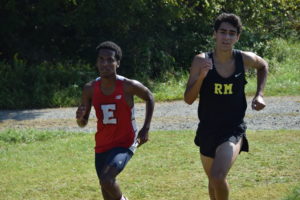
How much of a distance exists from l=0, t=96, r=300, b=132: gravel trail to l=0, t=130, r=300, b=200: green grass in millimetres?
1216

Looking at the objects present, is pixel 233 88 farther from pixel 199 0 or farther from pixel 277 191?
pixel 199 0

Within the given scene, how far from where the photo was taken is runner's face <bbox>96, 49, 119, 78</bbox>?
20.6 feet

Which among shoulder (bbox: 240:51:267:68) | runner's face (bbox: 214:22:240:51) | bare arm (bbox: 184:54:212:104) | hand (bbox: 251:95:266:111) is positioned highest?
runner's face (bbox: 214:22:240:51)

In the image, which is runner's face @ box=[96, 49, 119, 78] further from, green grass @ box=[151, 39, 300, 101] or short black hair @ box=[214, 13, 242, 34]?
green grass @ box=[151, 39, 300, 101]

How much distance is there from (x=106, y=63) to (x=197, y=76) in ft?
3.33

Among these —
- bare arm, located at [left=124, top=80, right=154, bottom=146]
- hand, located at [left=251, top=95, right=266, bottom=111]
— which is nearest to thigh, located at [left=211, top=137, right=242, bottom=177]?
hand, located at [left=251, top=95, right=266, bottom=111]

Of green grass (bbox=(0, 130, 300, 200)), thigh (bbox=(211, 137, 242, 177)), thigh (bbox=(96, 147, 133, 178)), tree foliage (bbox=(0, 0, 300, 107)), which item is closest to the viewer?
thigh (bbox=(211, 137, 242, 177))

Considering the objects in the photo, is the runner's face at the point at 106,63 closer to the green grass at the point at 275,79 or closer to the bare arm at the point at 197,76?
the bare arm at the point at 197,76

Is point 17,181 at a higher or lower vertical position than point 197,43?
lower

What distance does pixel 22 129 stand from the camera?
1241cm

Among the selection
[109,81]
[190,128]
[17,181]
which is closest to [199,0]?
[190,128]

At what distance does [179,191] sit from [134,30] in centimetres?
1110

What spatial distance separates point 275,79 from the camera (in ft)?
58.8

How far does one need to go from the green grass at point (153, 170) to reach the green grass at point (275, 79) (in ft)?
17.0
